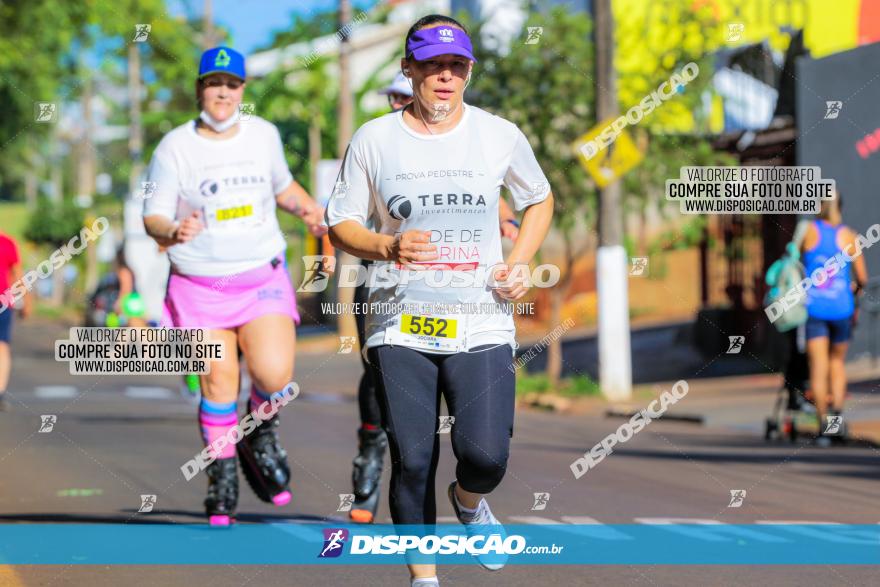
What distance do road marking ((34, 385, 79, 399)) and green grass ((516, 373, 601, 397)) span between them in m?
5.39

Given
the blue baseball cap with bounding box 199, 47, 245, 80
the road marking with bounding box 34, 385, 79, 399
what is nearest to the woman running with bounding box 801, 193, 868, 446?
the blue baseball cap with bounding box 199, 47, 245, 80

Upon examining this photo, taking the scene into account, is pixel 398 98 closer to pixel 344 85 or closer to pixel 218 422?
pixel 218 422

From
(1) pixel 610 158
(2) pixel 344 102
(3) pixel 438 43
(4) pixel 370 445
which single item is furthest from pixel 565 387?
(3) pixel 438 43

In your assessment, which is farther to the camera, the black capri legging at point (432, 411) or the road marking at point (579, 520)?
the road marking at point (579, 520)

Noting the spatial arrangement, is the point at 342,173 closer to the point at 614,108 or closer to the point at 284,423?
the point at 284,423

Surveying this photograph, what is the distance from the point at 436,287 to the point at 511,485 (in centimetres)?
432

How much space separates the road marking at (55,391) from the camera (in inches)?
727

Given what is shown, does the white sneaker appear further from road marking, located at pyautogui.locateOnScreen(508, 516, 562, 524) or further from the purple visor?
road marking, located at pyautogui.locateOnScreen(508, 516, 562, 524)

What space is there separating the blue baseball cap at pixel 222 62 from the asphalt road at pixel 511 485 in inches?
88.8

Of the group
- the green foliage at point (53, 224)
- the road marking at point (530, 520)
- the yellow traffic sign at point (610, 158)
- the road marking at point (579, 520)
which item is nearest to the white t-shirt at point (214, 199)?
the road marking at point (530, 520)

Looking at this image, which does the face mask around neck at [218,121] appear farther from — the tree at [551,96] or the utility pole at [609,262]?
the tree at [551,96]

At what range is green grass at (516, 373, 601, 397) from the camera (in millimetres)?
18188

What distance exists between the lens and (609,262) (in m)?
17.4

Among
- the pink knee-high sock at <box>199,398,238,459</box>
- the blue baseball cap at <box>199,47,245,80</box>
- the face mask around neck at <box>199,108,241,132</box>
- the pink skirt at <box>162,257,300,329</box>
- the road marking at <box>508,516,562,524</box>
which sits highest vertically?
the blue baseball cap at <box>199,47,245,80</box>
